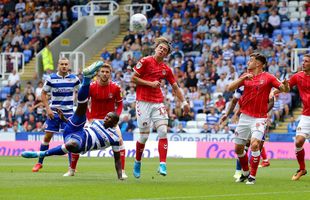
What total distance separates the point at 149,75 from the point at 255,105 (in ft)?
8.01

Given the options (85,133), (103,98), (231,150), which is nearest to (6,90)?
(231,150)

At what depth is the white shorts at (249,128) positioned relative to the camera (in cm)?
1711

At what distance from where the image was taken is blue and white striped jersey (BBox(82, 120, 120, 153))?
670 inches

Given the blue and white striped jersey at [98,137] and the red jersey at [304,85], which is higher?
the red jersey at [304,85]

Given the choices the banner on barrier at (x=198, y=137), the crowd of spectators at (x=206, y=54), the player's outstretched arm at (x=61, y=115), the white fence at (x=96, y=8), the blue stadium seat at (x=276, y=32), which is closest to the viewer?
the player's outstretched arm at (x=61, y=115)

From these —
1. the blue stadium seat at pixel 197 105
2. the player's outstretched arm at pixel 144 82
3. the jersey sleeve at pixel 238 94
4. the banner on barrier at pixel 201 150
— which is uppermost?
the player's outstretched arm at pixel 144 82

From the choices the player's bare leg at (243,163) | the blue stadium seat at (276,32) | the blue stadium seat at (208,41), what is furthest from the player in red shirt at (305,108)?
the blue stadium seat at (208,41)

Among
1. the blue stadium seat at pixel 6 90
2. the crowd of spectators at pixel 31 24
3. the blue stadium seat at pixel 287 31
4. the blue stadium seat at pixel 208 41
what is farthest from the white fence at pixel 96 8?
the blue stadium seat at pixel 287 31

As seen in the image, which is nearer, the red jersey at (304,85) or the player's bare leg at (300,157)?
the player's bare leg at (300,157)

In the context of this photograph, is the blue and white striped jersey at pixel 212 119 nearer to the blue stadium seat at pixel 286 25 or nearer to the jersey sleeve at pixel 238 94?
the blue stadium seat at pixel 286 25

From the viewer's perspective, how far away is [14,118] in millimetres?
39000

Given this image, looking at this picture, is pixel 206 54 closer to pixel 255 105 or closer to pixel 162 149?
pixel 162 149

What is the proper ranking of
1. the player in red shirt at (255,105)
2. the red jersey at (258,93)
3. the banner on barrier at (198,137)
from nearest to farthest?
the player in red shirt at (255,105)
the red jersey at (258,93)
the banner on barrier at (198,137)

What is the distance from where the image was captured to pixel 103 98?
18.8m
